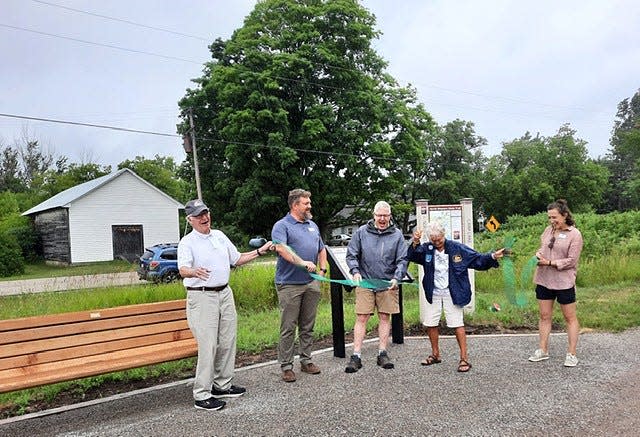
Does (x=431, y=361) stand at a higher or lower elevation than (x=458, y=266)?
lower

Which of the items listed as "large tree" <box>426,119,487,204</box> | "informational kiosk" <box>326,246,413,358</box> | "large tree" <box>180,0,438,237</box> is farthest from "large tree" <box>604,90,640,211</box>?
"informational kiosk" <box>326,246,413,358</box>

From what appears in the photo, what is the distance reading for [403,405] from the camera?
12.8 ft

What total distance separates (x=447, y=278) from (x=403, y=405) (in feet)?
4.90

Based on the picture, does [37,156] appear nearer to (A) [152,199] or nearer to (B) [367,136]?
(A) [152,199]

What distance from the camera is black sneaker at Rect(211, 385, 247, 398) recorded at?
427cm

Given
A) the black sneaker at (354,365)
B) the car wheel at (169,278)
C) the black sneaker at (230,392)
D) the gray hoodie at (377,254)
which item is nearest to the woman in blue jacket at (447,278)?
the gray hoodie at (377,254)

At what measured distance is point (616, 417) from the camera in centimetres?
355

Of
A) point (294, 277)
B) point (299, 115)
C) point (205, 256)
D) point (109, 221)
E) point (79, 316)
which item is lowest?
point (79, 316)

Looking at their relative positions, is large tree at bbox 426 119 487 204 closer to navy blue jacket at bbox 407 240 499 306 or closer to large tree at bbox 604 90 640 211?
large tree at bbox 604 90 640 211

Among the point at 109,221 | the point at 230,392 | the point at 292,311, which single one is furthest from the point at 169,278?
the point at 109,221

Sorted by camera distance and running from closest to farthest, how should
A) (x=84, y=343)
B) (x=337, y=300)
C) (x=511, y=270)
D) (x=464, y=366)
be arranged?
(x=84, y=343) → (x=464, y=366) → (x=337, y=300) → (x=511, y=270)

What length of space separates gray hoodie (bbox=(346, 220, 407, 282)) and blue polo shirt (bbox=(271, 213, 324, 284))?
0.49 meters

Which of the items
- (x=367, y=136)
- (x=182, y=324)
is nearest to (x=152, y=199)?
(x=367, y=136)

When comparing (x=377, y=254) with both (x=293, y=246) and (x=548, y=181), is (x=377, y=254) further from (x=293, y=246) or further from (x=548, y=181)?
(x=548, y=181)
